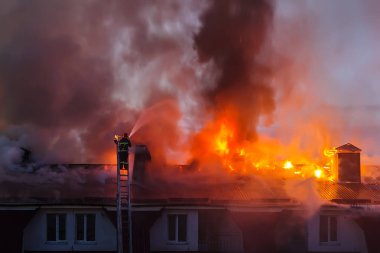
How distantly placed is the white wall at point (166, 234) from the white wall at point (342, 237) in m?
5.46

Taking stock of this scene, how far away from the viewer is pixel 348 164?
27203 millimetres

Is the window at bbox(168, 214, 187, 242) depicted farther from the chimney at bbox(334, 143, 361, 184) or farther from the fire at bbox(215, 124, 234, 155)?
the fire at bbox(215, 124, 234, 155)

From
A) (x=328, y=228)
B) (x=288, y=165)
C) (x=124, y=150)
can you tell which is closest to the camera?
(x=124, y=150)

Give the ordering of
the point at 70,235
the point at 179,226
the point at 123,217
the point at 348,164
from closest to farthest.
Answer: the point at 123,217
the point at 70,235
the point at 179,226
the point at 348,164

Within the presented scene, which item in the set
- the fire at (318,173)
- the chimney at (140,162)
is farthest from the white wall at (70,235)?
the fire at (318,173)

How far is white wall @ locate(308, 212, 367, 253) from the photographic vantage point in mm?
23266

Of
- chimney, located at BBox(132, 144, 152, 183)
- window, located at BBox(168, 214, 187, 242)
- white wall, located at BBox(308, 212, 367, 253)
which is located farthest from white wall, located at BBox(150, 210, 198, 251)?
white wall, located at BBox(308, 212, 367, 253)

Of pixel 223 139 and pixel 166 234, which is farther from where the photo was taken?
pixel 223 139

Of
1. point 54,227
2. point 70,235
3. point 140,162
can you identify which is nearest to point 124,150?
point 70,235

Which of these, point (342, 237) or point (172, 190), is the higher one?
point (172, 190)

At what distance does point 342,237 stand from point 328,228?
0.79 m

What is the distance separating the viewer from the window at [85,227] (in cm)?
2278

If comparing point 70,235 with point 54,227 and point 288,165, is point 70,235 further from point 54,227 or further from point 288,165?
point 288,165

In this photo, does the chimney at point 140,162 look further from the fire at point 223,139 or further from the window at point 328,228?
the window at point 328,228
